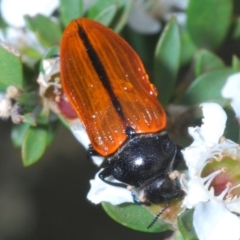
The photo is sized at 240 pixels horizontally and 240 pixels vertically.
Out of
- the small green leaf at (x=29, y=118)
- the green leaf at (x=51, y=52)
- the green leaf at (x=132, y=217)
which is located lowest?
the green leaf at (x=132, y=217)

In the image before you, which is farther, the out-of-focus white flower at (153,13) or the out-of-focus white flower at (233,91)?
the out-of-focus white flower at (153,13)

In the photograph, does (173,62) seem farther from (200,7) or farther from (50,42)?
(50,42)

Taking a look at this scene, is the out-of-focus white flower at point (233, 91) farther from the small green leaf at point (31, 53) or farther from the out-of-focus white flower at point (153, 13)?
the small green leaf at point (31, 53)

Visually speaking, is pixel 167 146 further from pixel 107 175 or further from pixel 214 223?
pixel 214 223

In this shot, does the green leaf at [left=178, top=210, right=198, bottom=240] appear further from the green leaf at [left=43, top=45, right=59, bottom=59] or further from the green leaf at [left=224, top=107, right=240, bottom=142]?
the green leaf at [left=43, top=45, right=59, bottom=59]

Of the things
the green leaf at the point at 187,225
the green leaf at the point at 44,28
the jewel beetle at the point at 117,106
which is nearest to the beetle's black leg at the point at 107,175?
the jewel beetle at the point at 117,106

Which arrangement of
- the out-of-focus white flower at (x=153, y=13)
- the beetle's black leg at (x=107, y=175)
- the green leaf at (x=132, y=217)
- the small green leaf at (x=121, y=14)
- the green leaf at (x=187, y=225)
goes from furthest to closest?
the out-of-focus white flower at (x=153, y=13), the small green leaf at (x=121, y=14), the beetle's black leg at (x=107, y=175), the green leaf at (x=132, y=217), the green leaf at (x=187, y=225)

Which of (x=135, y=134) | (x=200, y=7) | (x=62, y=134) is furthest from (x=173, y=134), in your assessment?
(x=62, y=134)
